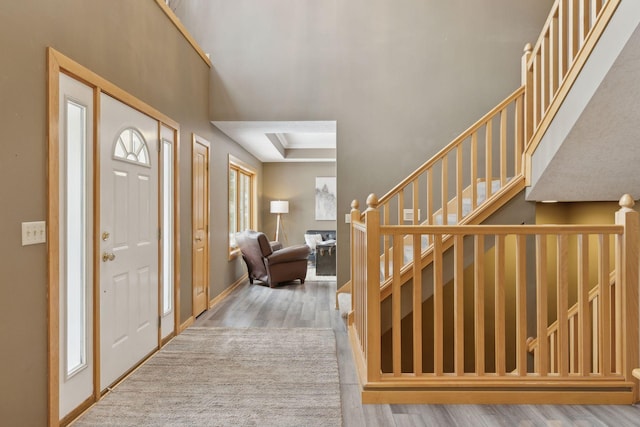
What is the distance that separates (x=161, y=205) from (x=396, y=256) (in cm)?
202

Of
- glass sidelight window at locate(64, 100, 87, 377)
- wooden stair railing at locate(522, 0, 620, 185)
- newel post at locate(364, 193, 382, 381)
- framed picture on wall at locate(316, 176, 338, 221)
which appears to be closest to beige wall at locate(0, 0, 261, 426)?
glass sidelight window at locate(64, 100, 87, 377)

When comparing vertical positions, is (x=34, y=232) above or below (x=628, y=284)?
above

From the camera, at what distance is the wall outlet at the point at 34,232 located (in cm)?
169

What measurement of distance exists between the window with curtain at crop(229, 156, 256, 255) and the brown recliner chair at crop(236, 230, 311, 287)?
0.93 feet

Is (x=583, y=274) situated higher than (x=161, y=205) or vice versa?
(x=161, y=205)

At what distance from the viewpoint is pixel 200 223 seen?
4.13 m

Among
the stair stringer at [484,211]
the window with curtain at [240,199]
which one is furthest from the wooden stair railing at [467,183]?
the window with curtain at [240,199]

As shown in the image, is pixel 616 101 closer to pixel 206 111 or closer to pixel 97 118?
pixel 97 118

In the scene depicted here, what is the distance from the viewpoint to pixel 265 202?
28.2ft

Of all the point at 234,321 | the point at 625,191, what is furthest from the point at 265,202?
the point at 625,191

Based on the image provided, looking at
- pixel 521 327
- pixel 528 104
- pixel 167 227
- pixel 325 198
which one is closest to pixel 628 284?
pixel 521 327

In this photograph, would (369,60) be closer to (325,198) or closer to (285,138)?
(285,138)

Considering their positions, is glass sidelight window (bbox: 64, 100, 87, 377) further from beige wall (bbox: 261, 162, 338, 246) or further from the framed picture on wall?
the framed picture on wall

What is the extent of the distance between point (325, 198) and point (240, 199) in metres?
2.35
